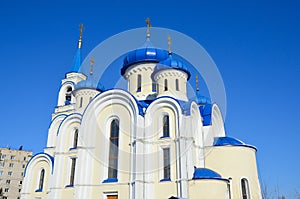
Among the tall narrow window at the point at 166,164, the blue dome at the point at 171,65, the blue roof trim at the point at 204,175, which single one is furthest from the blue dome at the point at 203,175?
the blue dome at the point at 171,65

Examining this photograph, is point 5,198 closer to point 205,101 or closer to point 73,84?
point 73,84

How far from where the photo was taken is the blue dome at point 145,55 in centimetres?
2207

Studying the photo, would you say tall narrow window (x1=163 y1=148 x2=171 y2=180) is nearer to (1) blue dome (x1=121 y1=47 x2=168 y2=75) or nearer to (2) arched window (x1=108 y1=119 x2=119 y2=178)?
(2) arched window (x1=108 y1=119 x2=119 y2=178)

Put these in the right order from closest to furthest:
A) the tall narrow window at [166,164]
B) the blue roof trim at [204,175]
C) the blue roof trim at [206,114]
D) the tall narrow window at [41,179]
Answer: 1. the blue roof trim at [204,175]
2. the tall narrow window at [166,164]
3. the blue roof trim at [206,114]
4. the tall narrow window at [41,179]

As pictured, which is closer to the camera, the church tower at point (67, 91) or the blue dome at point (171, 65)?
the blue dome at point (171, 65)

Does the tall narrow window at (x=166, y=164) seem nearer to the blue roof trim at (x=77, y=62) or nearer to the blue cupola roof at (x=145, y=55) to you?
the blue cupola roof at (x=145, y=55)

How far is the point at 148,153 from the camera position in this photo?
15938mm

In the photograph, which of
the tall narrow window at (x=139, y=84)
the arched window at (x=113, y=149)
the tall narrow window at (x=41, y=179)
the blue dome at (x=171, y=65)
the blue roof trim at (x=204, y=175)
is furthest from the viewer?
the tall narrow window at (x=139, y=84)

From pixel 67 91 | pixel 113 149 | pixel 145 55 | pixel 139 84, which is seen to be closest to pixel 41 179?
pixel 113 149

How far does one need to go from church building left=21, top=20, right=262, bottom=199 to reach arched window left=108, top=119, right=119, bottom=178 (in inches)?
2.1

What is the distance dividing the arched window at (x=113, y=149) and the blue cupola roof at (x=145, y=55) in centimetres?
611

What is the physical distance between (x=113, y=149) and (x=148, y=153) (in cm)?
239

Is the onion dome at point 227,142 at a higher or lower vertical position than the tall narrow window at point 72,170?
higher

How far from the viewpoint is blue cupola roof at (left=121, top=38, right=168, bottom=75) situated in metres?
22.1
